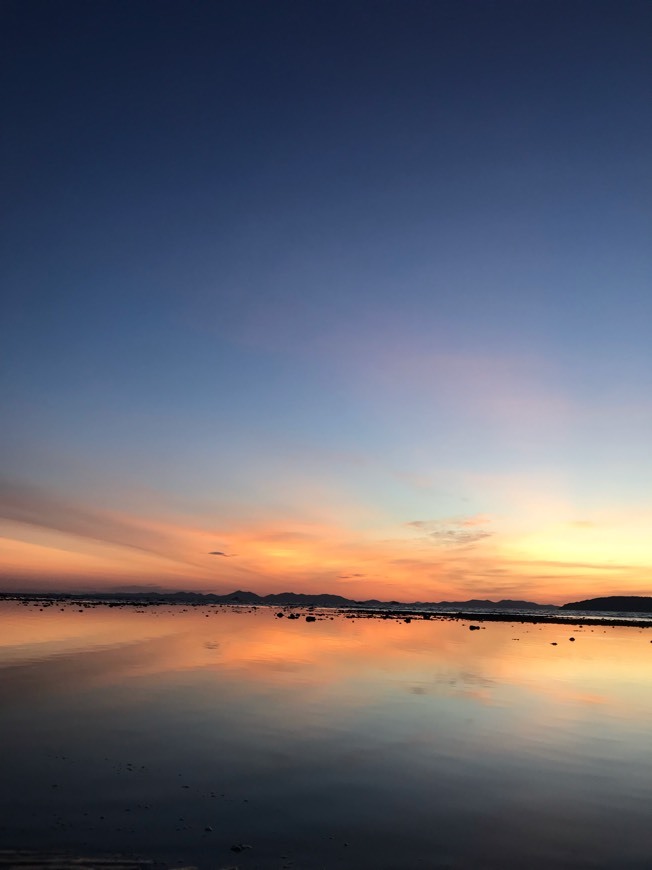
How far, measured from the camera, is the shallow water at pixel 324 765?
974cm

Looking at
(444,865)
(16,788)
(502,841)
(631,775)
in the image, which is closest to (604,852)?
(502,841)

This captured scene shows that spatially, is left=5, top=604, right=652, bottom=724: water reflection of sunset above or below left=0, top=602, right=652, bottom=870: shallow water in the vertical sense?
above

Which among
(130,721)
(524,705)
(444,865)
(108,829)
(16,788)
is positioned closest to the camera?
(444,865)

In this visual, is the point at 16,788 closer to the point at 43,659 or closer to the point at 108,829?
Answer: the point at 108,829

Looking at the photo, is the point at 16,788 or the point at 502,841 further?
the point at 16,788

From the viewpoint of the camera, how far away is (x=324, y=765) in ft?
46.6

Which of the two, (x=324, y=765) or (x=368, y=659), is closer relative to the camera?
(x=324, y=765)

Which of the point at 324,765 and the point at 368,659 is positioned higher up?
the point at 368,659

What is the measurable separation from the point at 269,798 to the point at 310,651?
2857cm

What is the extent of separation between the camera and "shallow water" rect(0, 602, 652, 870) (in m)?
9.74

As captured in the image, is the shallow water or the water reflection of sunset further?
the water reflection of sunset

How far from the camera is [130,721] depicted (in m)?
17.7

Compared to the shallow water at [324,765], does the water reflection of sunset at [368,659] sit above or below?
above

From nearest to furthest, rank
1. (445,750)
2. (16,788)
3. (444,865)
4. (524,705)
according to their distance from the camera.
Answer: (444,865)
(16,788)
(445,750)
(524,705)
